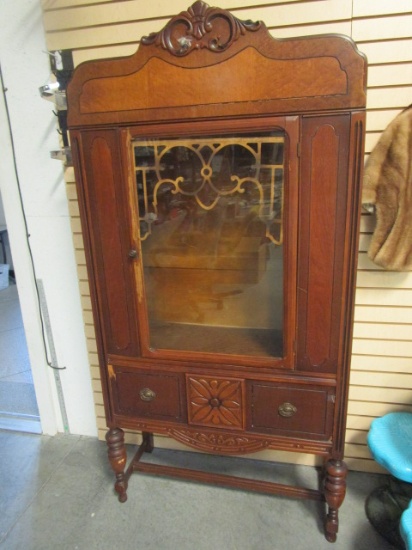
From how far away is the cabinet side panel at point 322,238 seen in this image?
3.53 ft

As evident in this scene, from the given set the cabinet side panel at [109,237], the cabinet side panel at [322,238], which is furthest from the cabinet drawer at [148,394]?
the cabinet side panel at [322,238]

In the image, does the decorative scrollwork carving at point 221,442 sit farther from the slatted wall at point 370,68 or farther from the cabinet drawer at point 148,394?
the slatted wall at point 370,68

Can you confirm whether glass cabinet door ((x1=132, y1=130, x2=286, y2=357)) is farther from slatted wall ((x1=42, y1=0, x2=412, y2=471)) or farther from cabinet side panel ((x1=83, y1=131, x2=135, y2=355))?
slatted wall ((x1=42, y1=0, x2=412, y2=471))

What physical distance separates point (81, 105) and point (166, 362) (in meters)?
0.87

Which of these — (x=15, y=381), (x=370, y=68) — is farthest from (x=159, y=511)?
(x=370, y=68)

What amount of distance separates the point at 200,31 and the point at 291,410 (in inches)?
46.2

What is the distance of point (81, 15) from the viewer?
1.52m

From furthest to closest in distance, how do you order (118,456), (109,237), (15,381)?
(15,381)
(118,456)
(109,237)

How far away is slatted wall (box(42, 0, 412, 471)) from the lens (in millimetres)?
1326

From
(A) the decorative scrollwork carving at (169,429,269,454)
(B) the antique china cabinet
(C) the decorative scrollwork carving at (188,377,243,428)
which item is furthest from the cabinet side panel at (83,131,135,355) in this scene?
(A) the decorative scrollwork carving at (169,429,269,454)

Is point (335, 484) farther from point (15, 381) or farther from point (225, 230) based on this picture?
point (15, 381)

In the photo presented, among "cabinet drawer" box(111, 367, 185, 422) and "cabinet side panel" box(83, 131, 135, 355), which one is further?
"cabinet drawer" box(111, 367, 185, 422)

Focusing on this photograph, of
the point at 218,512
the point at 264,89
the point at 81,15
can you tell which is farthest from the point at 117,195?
the point at 218,512

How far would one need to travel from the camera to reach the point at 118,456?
5.22 ft
